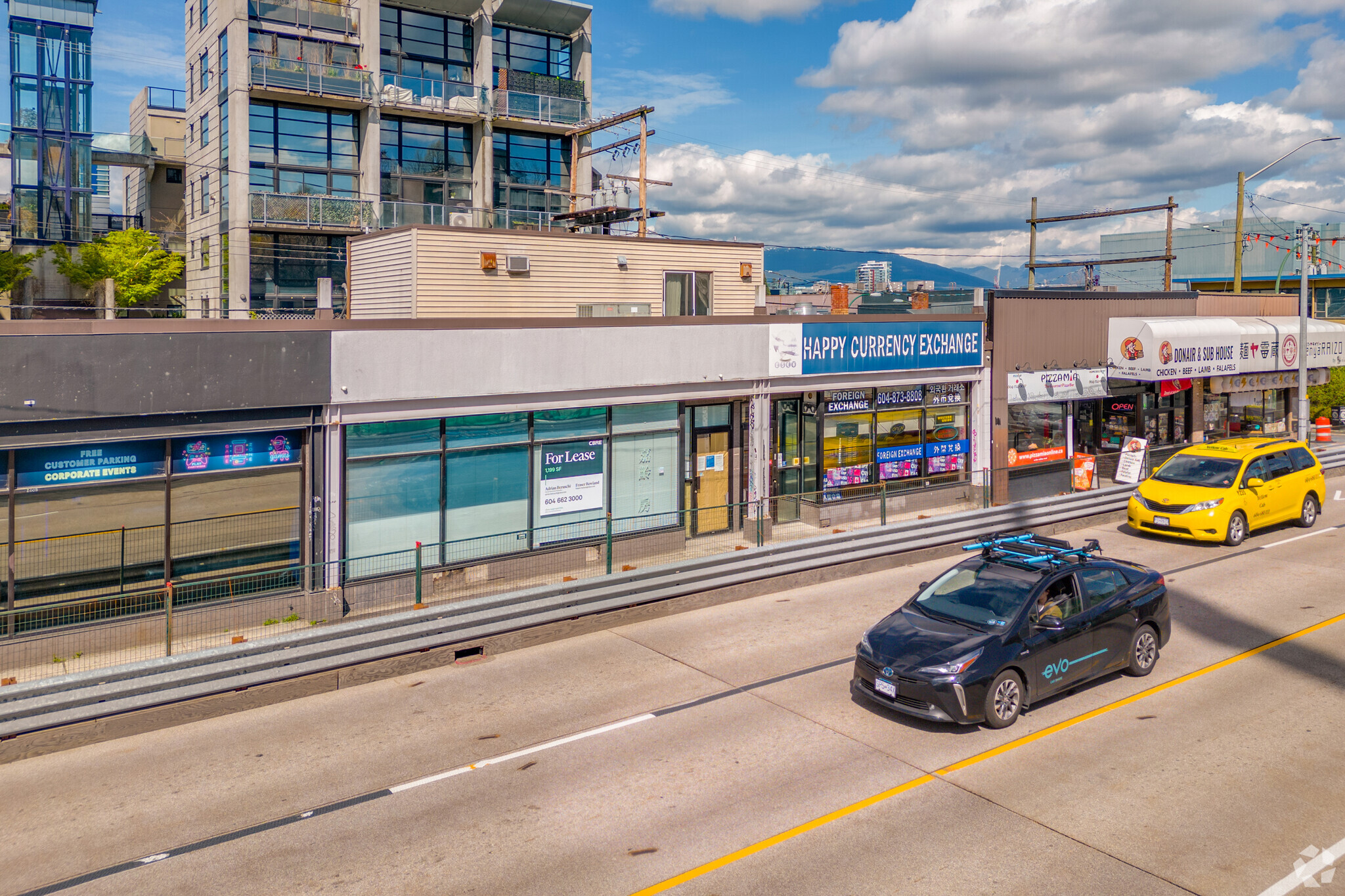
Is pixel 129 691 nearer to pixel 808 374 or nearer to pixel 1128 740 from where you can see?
pixel 1128 740

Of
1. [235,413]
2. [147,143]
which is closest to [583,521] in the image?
[235,413]

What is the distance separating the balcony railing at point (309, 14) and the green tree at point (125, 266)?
51.7ft

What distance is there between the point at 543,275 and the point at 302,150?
76.3 ft

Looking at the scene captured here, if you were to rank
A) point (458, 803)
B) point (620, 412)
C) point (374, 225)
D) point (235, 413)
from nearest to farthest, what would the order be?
point (458, 803) → point (235, 413) → point (620, 412) → point (374, 225)

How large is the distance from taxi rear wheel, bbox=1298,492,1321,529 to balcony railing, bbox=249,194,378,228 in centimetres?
3205

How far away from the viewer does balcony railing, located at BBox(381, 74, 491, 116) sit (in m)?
38.1

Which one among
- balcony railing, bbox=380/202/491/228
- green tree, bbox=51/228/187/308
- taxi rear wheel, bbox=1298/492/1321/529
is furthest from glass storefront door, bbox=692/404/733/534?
green tree, bbox=51/228/187/308

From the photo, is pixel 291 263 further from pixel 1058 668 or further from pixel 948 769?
pixel 948 769

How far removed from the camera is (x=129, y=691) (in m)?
10.5

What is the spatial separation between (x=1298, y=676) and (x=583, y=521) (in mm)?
10753

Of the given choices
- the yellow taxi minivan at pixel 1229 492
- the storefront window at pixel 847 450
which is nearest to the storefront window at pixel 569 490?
the storefront window at pixel 847 450

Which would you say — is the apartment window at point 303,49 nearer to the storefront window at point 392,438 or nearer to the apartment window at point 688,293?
the apartment window at point 688,293

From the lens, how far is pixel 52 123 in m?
52.7

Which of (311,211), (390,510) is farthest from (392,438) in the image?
(311,211)
